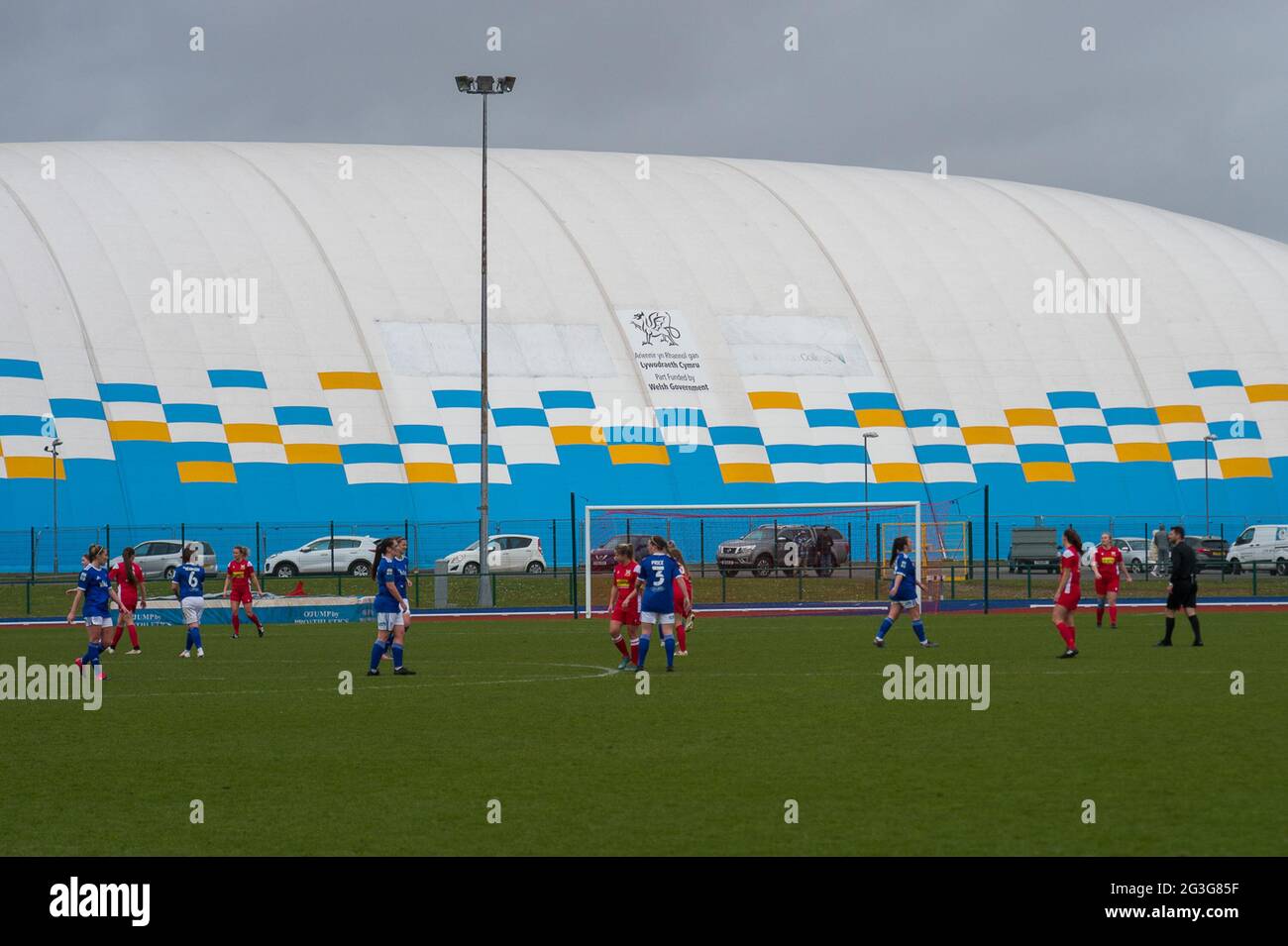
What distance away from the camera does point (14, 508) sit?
5572 cm

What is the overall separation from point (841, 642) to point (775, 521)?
25.6m

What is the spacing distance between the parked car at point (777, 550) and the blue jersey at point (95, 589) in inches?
1101

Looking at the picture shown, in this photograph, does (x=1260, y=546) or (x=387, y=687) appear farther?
(x=1260, y=546)

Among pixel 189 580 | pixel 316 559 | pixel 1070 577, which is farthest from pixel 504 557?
pixel 1070 577

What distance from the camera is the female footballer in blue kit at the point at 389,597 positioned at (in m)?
21.4

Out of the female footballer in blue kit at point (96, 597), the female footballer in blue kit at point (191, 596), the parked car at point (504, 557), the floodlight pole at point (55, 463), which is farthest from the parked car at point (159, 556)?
the female footballer in blue kit at point (96, 597)

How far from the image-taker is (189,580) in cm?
2797

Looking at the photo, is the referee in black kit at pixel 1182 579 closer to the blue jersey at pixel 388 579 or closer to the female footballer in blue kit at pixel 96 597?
the blue jersey at pixel 388 579

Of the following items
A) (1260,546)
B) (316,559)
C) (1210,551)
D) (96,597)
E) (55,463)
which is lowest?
(96,597)

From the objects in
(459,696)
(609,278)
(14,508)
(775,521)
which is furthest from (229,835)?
(609,278)

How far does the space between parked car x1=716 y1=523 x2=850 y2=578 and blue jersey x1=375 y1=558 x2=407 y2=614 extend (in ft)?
89.5

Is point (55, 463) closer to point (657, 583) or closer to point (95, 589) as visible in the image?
point (95, 589)

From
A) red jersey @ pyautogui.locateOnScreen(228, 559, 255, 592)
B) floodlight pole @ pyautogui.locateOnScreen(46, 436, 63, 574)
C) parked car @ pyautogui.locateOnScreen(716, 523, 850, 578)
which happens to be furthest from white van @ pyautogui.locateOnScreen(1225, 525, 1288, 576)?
floodlight pole @ pyautogui.locateOnScreen(46, 436, 63, 574)

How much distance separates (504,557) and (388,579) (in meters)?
36.8
